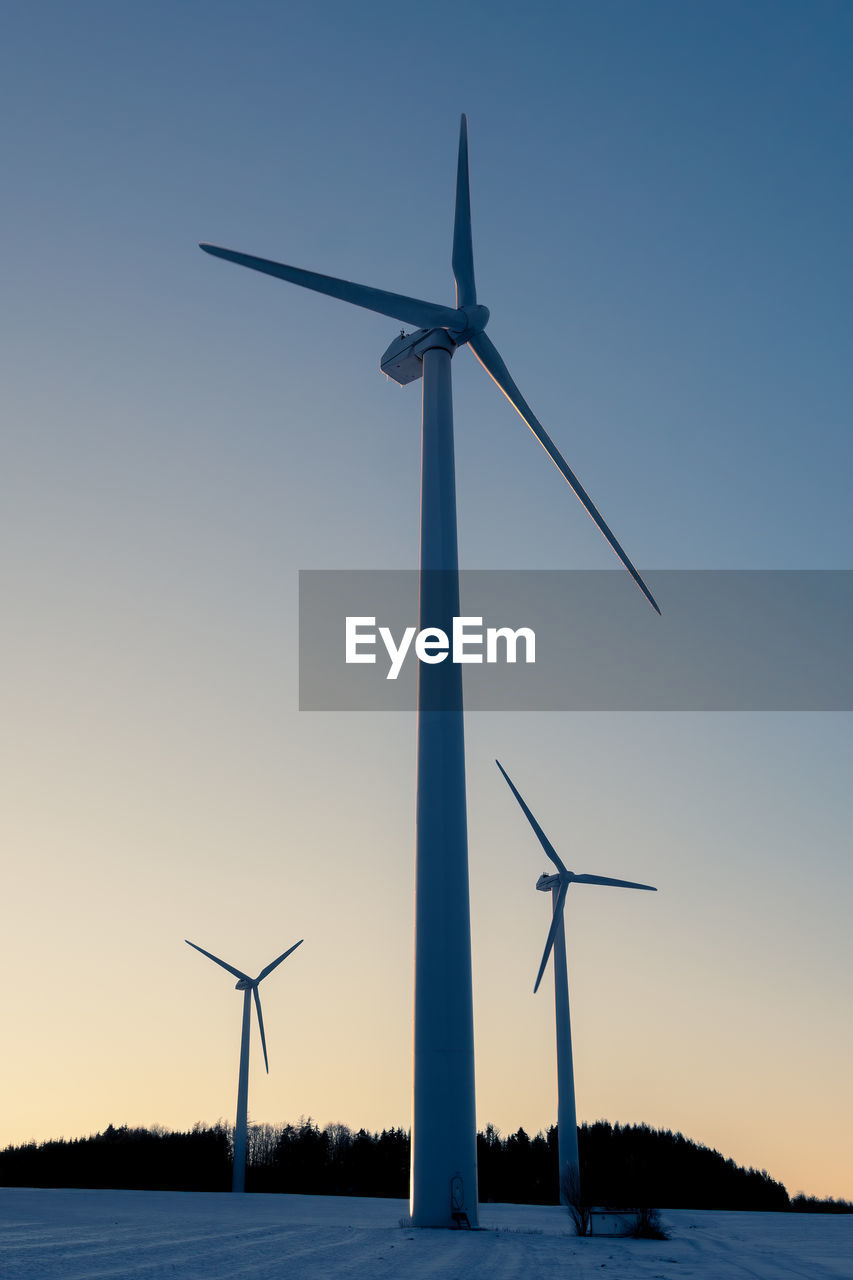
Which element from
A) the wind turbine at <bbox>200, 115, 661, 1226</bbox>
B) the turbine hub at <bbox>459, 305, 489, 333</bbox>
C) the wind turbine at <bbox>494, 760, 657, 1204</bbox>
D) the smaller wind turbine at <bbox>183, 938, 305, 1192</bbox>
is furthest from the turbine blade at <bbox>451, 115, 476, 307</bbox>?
the smaller wind turbine at <bbox>183, 938, 305, 1192</bbox>

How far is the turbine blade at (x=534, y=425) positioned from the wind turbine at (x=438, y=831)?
1.54m

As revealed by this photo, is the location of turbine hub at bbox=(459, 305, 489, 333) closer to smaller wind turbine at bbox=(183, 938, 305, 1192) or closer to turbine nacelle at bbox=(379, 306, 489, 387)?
turbine nacelle at bbox=(379, 306, 489, 387)

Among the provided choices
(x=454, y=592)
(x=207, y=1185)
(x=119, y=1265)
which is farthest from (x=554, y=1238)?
(x=207, y=1185)

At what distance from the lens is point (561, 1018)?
57.8 metres

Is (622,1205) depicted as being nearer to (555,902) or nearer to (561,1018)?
(561,1018)

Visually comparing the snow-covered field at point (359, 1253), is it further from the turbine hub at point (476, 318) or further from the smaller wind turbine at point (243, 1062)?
the smaller wind turbine at point (243, 1062)

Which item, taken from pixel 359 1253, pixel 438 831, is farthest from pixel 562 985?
pixel 359 1253

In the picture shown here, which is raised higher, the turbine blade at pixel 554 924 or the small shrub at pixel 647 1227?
the turbine blade at pixel 554 924

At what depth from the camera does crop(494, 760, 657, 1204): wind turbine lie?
54656mm

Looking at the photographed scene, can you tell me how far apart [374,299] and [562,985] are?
38184mm

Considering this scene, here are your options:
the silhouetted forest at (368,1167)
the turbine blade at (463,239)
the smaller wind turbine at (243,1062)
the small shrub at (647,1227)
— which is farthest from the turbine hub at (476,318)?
the silhouetted forest at (368,1167)

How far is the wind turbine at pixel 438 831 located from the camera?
2595 cm

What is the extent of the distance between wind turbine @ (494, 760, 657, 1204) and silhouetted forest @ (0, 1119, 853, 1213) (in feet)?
137

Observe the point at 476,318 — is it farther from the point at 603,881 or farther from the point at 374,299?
the point at 603,881
